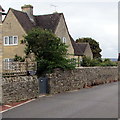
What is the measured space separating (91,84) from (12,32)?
37.9 ft

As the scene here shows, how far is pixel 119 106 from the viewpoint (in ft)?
45.4

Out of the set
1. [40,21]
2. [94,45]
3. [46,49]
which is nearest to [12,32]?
[40,21]

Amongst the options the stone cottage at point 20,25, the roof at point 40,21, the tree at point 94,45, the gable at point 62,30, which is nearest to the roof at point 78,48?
the gable at point 62,30

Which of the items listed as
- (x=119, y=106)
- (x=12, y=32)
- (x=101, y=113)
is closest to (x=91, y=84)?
(x=12, y=32)

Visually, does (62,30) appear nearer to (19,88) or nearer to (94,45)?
(19,88)

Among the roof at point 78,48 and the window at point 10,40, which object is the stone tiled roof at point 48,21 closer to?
the window at point 10,40

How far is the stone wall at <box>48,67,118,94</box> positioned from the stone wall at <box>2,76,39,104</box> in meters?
2.38

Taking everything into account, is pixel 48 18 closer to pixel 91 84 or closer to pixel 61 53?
pixel 91 84

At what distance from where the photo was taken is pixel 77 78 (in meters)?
24.1

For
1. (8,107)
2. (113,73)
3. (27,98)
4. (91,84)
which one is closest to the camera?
(8,107)

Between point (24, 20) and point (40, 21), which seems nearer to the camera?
point (24, 20)

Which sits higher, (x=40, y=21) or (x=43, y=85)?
(x=40, y=21)

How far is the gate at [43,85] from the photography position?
730 inches

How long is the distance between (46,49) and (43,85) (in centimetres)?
289
